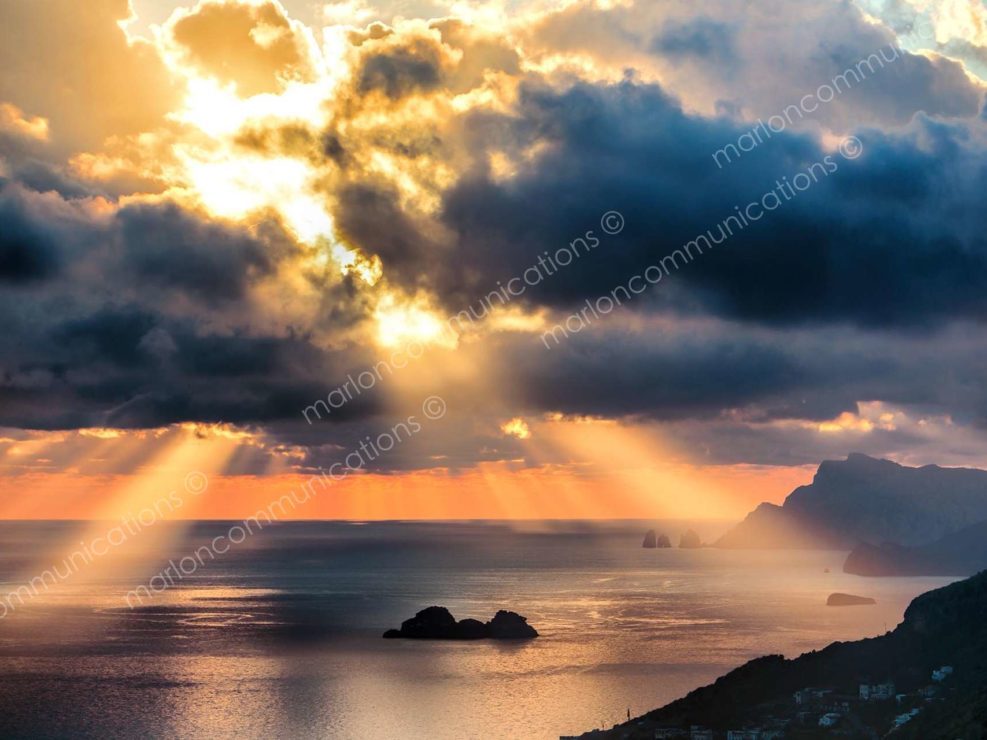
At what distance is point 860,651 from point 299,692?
87.1 m

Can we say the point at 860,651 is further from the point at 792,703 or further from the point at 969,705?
the point at 969,705

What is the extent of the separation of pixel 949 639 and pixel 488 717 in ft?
203

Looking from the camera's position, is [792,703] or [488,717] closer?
[792,703]

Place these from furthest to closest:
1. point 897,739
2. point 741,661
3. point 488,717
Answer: point 741,661
point 488,717
point 897,739

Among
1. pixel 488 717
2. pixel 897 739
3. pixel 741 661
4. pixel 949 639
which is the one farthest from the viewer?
pixel 741 661

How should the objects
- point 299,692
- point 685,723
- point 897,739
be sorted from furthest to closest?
1. point 299,692
2. point 685,723
3. point 897,739

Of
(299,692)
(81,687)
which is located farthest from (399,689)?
(81,687)

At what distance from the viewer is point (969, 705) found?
307ft

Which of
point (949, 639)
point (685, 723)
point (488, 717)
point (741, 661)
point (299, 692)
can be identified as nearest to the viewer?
point (685, 723)

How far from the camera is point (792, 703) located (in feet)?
346

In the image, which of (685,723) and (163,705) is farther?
(163,705)

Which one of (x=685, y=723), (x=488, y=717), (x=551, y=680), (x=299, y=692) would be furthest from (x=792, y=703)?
(x=299, y=692)

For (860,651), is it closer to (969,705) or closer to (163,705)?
(969,705)

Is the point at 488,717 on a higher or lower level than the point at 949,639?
lower
